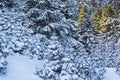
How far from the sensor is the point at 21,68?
12.0m

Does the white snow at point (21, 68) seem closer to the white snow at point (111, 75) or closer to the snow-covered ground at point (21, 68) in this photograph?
the snow-covered ground at point (21, 68)

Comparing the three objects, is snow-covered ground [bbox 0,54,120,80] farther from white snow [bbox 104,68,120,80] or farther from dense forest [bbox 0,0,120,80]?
white snow [bbox 104,68,120,80]

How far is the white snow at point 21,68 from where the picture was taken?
11.0 meters

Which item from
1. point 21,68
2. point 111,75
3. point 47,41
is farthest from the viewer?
point 111,75

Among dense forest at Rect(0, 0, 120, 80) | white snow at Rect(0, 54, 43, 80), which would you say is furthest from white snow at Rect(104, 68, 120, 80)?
white snow at Rect(0, 54, 43, 80)

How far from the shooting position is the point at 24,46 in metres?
14.2

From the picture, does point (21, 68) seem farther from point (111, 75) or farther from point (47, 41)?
point (111, 75)

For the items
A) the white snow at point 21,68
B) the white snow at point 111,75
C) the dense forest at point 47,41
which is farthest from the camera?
the white snow at point 111,75

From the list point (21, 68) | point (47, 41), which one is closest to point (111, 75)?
point (47, 41)

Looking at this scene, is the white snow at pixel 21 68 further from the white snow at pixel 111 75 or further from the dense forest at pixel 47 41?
the white snow at pixel 111 75

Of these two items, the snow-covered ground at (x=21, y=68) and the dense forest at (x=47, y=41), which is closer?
the snow-covered ground at (x=21, y=68)

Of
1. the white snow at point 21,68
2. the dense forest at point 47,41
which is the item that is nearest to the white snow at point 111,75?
the dense forest at point 47,41

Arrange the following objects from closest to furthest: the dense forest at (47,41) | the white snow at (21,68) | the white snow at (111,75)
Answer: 1. the white snow at (21,68)
2. the dense forest at (47,41)
3. the white snow at (111,75)

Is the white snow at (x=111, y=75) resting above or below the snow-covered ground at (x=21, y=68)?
above
